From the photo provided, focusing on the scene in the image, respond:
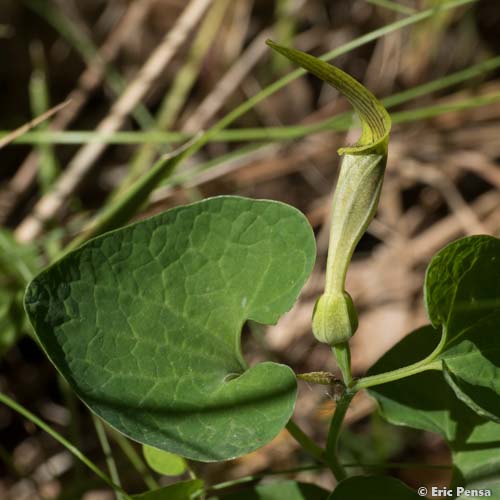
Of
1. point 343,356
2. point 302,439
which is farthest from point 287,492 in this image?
point 343,356

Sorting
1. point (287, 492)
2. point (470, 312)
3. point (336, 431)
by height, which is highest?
point (470, 312)

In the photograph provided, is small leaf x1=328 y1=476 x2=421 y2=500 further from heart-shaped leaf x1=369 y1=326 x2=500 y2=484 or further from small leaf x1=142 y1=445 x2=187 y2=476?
small leaf x1=142 y1=445 x2=187 y2=476

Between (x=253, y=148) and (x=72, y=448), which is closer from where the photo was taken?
(x=72, y=448)

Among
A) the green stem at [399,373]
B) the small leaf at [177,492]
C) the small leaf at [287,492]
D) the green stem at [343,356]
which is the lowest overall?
the small leaf at [287,492]

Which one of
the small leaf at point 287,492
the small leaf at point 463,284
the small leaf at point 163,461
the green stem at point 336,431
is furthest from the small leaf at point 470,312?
the small leaf at point 163,461

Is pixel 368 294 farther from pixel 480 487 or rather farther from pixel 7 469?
pixel 480 487

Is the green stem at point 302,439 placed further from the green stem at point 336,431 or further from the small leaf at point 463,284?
the small leaf at point 463,284

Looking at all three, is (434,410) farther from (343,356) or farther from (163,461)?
(163,461)

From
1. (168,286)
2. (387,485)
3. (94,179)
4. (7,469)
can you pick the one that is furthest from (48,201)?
(387,485)
